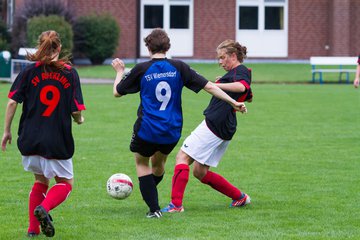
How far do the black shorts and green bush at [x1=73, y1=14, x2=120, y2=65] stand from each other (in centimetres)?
3010

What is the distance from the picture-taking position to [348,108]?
2097 centimetres

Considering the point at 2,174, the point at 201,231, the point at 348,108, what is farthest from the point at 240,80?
the point at 348,108

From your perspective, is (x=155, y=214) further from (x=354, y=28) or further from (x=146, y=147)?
(x=354, y=28)

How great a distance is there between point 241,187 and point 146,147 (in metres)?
2.37

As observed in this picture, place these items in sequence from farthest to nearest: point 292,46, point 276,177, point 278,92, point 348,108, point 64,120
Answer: point 292,46 < point 278,92 < point 348,108 < point 276,177 < point 64,120

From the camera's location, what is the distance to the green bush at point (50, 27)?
3478 cm

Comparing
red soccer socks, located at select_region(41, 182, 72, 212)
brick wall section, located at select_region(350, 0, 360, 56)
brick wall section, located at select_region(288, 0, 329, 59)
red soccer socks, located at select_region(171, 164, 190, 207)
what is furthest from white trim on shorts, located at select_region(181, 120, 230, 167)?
brick wall section, located at select_region(350, 0, 360, 56)

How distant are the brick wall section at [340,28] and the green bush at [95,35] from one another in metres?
9.94

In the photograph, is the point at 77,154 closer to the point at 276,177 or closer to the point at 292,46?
the point at 276,177

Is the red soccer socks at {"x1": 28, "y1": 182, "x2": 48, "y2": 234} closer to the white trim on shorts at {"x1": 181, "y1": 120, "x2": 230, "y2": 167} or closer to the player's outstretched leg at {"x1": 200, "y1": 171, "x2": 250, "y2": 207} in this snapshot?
the white trim on shorts at {"x1": 181, "y1": 120, "x2": 230, "y2": 167}

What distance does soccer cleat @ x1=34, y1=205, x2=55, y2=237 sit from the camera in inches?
269

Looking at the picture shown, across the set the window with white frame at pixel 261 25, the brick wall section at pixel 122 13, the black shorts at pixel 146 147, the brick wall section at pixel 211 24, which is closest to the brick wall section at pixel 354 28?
the window with white frame at pixel 261 25

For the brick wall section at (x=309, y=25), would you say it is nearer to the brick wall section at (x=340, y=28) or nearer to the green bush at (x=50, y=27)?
the brick wall section at (x=340, y=28)

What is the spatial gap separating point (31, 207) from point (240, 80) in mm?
2342
